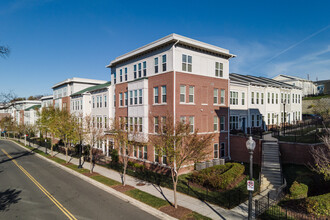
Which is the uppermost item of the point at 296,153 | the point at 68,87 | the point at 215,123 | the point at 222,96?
the point at 68,87

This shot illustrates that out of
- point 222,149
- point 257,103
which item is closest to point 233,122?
point 222,149

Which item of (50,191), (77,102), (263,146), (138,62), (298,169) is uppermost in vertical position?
(138,62)

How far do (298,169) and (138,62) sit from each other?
22.9 metres

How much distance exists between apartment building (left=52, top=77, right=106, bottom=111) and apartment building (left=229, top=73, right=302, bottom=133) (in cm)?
3472

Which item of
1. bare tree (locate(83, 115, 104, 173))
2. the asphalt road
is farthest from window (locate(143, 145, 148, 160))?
the asphalt road

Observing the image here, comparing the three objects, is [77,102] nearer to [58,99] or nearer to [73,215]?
[58,99]

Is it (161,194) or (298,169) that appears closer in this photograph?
(161,194)

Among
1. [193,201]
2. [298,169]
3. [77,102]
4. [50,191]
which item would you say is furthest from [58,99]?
[298,169]

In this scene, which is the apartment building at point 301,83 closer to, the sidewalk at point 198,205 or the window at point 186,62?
the window at point 186,62

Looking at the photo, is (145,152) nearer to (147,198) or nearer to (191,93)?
(191,93)

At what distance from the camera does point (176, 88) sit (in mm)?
23500

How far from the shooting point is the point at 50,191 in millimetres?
19453

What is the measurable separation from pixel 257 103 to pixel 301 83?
55.9 m

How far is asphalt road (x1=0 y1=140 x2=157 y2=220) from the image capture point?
14.4 metres
